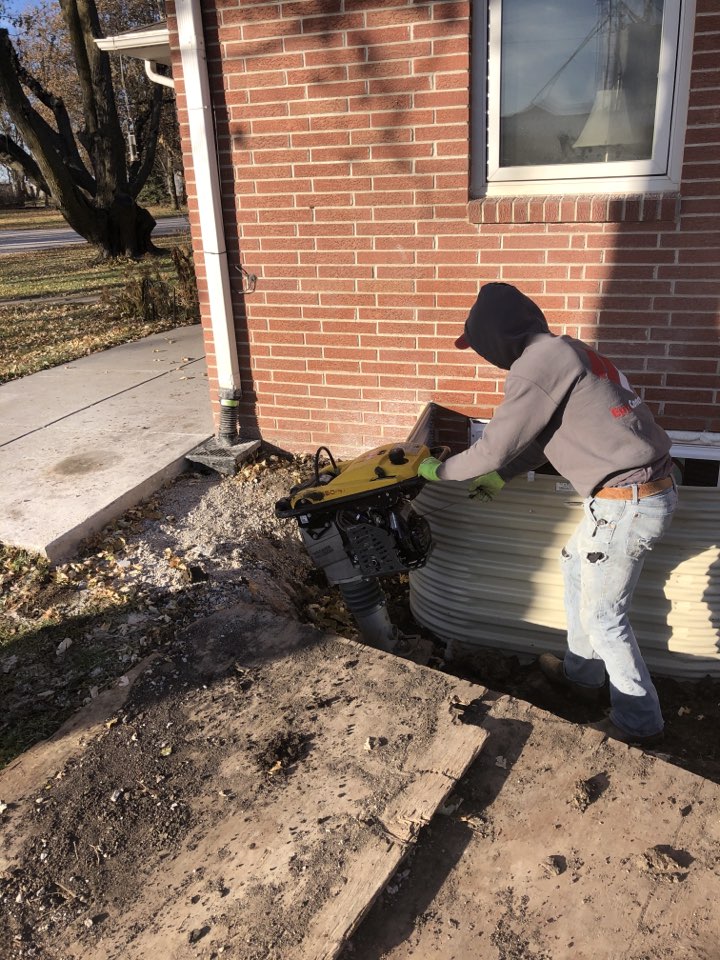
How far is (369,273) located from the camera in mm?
4680

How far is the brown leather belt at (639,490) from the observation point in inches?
115

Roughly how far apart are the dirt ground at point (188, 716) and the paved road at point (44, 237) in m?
21.5

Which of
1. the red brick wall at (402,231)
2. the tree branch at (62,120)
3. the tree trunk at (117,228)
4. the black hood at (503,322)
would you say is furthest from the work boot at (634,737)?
the tree branch at (62,120)

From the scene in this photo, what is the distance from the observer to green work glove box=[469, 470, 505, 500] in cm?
338

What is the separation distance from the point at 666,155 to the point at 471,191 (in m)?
1.03

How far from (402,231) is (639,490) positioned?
2334 mm

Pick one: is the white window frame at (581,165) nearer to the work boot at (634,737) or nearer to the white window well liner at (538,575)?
the white window well liner at (538,575)

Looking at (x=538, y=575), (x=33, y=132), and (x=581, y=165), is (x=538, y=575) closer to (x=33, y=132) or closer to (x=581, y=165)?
(x=581, y=165)

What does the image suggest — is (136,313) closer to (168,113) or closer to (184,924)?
(184,924)

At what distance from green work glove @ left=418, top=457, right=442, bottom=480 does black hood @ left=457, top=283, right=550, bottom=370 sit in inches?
20.1

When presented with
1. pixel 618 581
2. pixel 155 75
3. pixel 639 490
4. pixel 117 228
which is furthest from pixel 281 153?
pixel 117 228

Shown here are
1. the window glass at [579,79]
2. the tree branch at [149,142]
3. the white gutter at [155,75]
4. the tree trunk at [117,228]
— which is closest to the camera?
the window glass at [579,79]

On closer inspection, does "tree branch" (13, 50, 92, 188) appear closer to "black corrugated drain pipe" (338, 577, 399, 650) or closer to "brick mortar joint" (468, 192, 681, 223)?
"brick mortar joint" (468, 192, 681, 223)

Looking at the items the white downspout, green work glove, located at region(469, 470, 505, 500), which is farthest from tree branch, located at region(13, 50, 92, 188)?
green work glove, located at region(469, 470, 505, 500)
